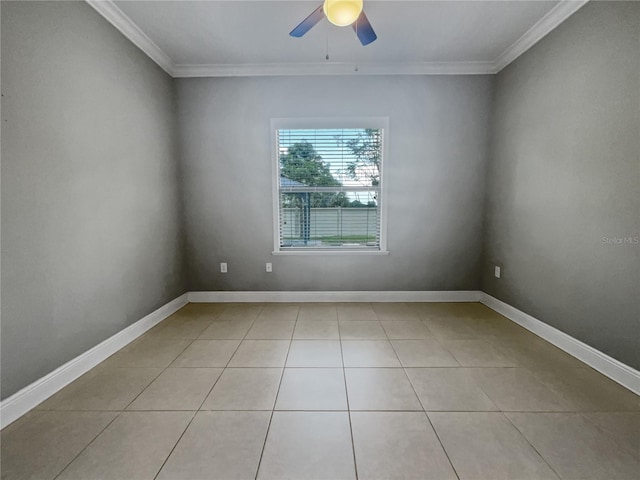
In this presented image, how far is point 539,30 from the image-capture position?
2404 mm

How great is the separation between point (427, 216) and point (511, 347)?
1.57 meters

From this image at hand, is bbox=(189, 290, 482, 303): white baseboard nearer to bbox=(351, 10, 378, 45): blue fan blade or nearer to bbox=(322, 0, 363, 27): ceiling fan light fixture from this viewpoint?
bbox=(351, 10, 378, 45): blue fan blade

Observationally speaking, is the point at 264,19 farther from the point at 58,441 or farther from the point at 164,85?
the point at 58,441

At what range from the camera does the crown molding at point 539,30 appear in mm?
2111

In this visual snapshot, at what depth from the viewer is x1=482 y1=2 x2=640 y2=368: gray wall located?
1781 mm

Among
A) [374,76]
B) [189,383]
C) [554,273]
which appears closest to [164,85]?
[374,76]

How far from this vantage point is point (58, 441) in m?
1.36

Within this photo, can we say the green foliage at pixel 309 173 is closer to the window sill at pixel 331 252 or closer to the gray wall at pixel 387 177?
the gray wall at pixel 387 177

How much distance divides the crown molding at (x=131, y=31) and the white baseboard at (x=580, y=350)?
4383 mm

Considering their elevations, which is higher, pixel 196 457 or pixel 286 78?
pixel 286 78

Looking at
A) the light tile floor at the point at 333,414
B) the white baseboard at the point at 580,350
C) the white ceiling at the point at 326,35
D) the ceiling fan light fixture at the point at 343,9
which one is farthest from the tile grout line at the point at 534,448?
the white ceiling at the point at 326,35

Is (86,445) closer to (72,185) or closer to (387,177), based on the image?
(72,185)

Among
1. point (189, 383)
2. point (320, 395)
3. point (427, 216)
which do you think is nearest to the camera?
point (320, 395)

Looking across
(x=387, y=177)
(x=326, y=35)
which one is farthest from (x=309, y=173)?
(x=326, y=35)
